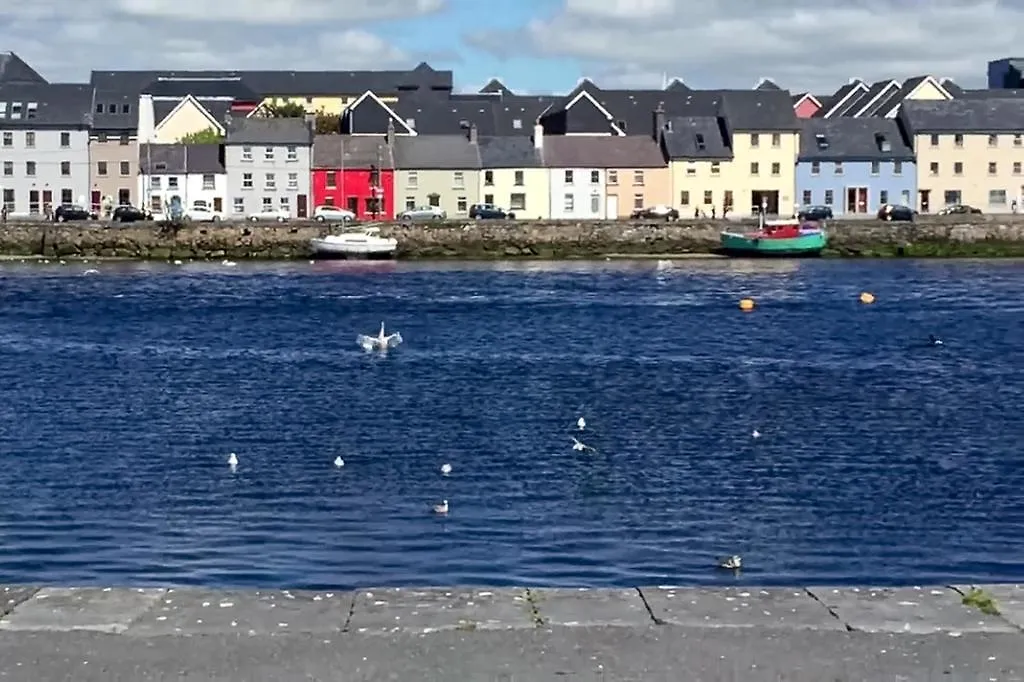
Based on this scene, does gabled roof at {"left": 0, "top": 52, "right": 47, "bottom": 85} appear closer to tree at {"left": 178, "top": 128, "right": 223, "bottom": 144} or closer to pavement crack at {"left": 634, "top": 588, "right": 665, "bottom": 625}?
tree at {"left": 178, "top": 128, "right": 223, "bottom": 144}

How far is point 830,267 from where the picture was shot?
79.1 meters

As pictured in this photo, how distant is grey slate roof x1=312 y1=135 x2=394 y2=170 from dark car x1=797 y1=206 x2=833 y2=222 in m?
22.5

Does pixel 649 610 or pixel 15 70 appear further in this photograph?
pixel 15 70

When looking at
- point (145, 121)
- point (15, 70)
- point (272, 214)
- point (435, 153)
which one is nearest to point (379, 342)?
point (435, 153)

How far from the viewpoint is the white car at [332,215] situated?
8912 centimetres

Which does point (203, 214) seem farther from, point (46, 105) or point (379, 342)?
point (379, 342)

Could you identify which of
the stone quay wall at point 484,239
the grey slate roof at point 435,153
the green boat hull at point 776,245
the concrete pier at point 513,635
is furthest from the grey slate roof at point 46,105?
the concrete pier at point 513,635

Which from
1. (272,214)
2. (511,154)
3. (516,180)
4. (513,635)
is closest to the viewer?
(513,635)

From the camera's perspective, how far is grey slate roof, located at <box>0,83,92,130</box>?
322 feet

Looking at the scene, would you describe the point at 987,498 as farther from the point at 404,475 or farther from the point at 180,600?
the point at 180,600

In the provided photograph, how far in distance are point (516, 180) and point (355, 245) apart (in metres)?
18.2

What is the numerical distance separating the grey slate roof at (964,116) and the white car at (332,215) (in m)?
33.0

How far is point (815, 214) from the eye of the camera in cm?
9412

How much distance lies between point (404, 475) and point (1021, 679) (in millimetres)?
15531
